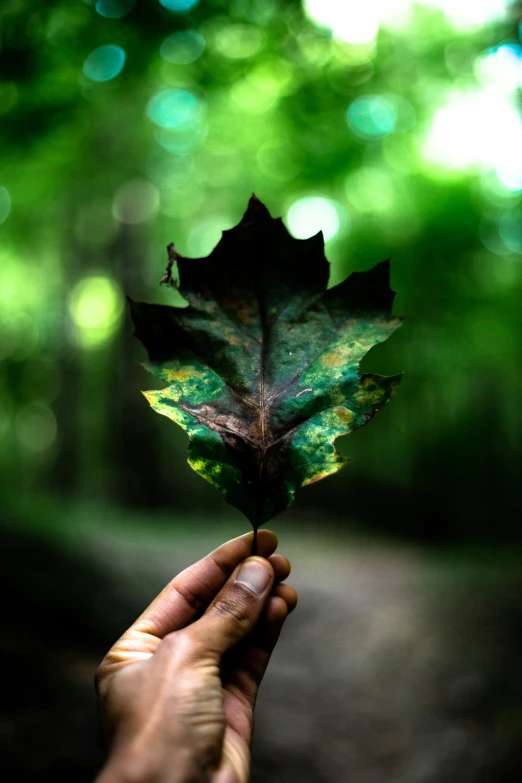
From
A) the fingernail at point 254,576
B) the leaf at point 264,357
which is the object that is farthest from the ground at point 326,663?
the leaf at point 264,357

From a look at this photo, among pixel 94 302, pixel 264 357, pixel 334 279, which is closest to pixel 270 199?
pixel 334 279

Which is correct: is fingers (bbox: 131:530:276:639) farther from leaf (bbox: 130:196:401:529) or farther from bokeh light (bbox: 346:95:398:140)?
bokeh light (bbox: 346:95:398:140)

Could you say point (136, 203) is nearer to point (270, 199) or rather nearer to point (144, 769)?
Result: point (270, 199)

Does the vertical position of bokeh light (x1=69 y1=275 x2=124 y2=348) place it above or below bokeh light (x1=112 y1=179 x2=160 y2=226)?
below

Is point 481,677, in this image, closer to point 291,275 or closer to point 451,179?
point 291,275

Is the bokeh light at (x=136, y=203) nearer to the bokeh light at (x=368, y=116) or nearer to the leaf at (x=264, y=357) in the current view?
the bokeh light at (x=368, y=116)

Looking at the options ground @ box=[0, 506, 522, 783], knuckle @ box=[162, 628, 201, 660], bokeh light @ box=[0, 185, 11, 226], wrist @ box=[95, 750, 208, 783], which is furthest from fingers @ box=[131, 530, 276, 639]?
bokeh light @ box=[0, 185, 11, 226]
